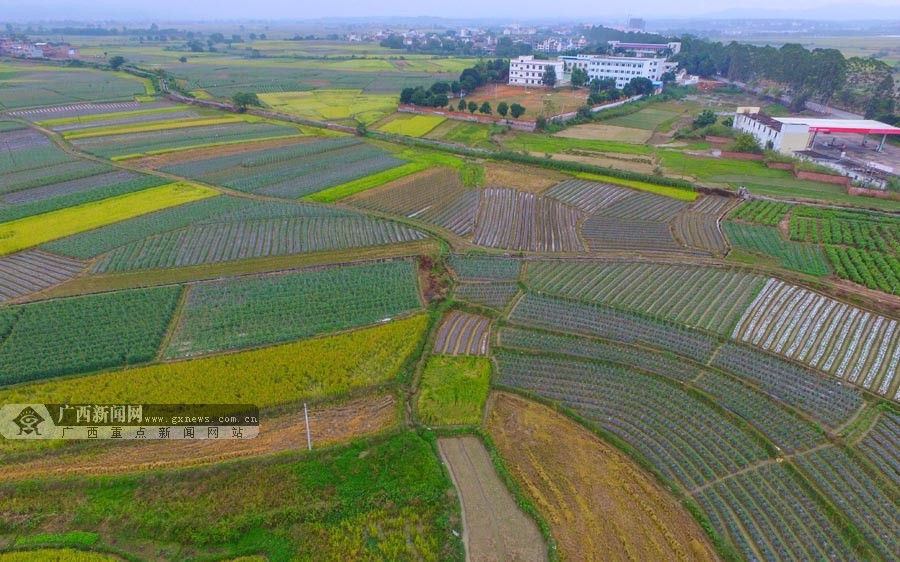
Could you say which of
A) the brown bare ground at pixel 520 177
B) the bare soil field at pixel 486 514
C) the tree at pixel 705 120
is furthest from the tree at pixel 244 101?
the bare soil field at pixel 486 514

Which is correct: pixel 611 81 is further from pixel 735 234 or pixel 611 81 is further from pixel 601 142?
pixel 735 234

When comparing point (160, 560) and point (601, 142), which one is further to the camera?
point (601, 142)

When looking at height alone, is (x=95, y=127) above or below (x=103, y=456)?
above

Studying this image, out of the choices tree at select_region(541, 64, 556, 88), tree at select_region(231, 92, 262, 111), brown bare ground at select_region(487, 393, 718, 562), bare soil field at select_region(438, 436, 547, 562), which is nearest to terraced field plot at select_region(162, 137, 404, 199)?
tree at select_region(231, 92, 262, 111)

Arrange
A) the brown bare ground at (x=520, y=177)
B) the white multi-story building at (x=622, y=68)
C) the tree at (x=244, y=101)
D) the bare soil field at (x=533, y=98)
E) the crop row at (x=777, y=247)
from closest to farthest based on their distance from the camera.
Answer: the crop row at (x=777, y=247)
the brown bare ground at (x=520, y=177)
the bare soil field at (x=533, y=98)
the tree at (x=244, y=101)
the white multi-story building at (x=622, y=68)

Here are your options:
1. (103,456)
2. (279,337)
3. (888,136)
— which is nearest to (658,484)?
(279,337)

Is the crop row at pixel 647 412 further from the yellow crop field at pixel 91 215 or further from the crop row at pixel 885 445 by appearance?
the yellow crop field at pixel 91 215

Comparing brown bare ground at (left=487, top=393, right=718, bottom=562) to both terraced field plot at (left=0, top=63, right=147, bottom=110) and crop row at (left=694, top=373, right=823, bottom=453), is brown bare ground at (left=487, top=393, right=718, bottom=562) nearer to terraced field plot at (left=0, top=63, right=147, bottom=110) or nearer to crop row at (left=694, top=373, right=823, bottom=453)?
crop row at (left=694, top=373, right=823, bottom=453)

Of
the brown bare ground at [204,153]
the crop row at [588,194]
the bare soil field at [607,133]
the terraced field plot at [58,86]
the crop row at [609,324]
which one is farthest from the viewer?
the terraced field plot at [58,86]
